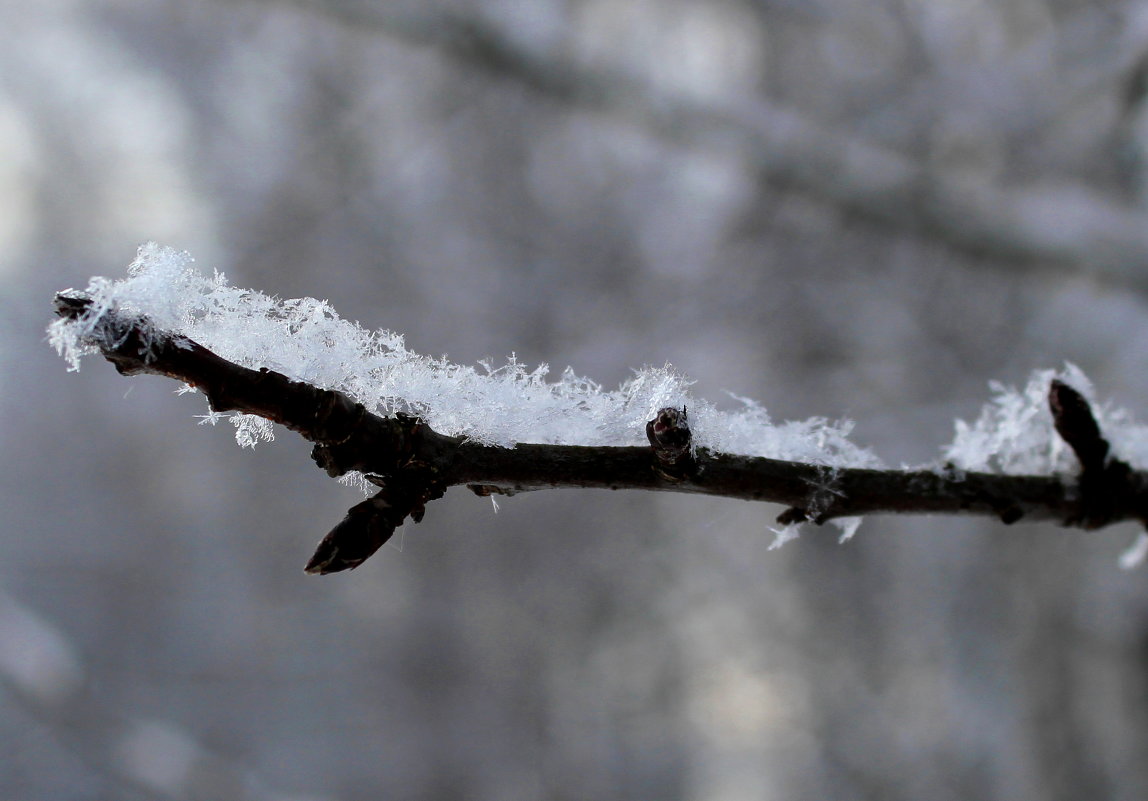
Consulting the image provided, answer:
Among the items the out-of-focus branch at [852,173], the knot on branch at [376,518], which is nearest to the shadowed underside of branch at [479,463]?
the knot on branch at [376,518]

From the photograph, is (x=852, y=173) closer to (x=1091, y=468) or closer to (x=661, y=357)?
(x=661, y=357)

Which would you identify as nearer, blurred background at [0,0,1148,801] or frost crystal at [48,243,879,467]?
frost crystal at [48,243,879,467]

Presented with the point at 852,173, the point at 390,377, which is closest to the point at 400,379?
the point at 390,377

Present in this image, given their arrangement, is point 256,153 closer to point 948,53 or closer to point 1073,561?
point 948,53

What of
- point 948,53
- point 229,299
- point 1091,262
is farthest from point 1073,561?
point 229,299

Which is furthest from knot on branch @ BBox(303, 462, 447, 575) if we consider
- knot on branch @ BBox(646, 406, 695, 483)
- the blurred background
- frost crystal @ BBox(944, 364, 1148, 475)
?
the blurred background

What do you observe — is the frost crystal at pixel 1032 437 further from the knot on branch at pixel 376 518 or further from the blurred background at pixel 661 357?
the blurred background at pixel 661 357

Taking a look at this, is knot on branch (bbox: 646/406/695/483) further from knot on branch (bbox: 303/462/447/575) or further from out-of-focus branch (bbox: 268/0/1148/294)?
out-of-focus branch (bbox: 268/0/1148/294)

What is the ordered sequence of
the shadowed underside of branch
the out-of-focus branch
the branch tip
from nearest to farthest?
1. the shadowed underside of branch
2. the branch tip
3. the out-of-focus branch
